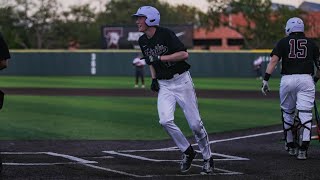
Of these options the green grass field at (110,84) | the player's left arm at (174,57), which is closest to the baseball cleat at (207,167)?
the player's left arm at (174,57)

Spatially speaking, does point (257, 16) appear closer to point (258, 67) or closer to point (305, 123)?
point (258, 67)

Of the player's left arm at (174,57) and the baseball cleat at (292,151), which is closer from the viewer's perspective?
the player's left arm at (174,57)

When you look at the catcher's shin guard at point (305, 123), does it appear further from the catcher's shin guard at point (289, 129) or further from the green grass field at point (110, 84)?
the green grass field at point (110, 84)

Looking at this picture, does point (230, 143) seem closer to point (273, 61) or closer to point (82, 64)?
point (273, 61)

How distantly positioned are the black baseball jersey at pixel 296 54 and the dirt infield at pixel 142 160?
1380 millimetres

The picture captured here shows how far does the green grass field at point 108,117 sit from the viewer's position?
526 inches

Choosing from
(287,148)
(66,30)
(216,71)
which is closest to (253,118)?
(287,148)

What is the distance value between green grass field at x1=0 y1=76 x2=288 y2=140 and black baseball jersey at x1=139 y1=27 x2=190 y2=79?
411cm

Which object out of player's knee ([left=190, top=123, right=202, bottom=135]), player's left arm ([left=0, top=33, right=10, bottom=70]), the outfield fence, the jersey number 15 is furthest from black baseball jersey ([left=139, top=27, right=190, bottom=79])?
the outfield fence

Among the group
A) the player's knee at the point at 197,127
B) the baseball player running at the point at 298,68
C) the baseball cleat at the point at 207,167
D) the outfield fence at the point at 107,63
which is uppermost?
the baseball player running at the point at 298,68

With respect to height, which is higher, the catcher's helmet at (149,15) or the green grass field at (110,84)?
the catcher's helmet at (149,15)

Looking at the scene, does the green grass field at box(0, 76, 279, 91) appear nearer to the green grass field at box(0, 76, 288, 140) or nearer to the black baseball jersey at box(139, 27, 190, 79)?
the green grass field at box(0, 76, 288, 140)

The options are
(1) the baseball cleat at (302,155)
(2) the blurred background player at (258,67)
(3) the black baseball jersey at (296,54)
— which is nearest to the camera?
(1) the baseball cleat at (302,155)

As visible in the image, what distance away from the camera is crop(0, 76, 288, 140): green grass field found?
13352 mm
